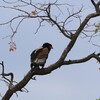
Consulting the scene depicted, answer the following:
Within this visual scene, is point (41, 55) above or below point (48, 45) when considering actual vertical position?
below

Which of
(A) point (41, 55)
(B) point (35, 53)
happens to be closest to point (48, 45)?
(A) point (41, 55)

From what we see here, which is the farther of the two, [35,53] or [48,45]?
[48,45]

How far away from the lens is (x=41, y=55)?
8.41 m

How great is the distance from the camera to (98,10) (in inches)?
322

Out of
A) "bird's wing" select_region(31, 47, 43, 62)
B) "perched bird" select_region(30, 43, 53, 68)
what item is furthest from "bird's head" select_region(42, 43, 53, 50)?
"bird's wing" select_region(31, 47, 43, 62)

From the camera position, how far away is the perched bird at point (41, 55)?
8.31 m

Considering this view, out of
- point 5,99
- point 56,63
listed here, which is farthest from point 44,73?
point 5,99

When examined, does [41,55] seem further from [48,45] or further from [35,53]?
[48,45]

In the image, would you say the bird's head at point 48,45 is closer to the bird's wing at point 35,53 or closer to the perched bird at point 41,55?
the perched bird at point 41,55

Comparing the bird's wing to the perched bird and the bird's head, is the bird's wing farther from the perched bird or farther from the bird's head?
the bird's head

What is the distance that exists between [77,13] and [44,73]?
1.55m

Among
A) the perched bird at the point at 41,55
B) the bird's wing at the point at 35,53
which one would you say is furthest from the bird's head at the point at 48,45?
the bird's wing at the point at 35,53

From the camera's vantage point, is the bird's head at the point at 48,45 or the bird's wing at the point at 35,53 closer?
the bird's wing at the point at 35,53

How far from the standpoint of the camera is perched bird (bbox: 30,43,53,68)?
8.31 m
